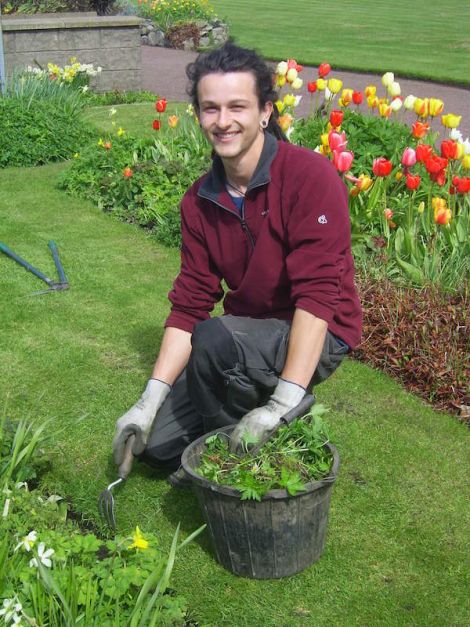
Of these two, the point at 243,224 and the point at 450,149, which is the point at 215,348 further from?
the point at 450,149

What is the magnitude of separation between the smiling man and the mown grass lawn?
380mm

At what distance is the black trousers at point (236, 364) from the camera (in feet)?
10.4

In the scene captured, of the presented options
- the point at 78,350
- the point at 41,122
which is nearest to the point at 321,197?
the point at 78,350

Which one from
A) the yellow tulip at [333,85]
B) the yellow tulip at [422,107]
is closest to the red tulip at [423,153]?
the yellow tulip at [422,107]

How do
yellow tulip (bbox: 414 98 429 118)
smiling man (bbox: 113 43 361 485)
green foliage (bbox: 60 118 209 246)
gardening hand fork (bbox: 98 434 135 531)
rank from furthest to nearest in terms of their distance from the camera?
green foliage (bbox: 60 118 209 246)
yellow tulip (bbox: 414 98 429 118)
gardening hand fork (bbox: 98 434 135 531)
smiling man (bbox: 113 43 361 485)

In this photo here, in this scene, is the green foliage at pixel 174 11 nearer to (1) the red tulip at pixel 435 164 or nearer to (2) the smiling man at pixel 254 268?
(1) the red tulip at pixel 435 164

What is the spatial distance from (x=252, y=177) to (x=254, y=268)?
32 cm

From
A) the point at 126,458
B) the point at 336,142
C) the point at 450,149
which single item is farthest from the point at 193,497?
the point at 450,149

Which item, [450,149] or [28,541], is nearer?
[28,541]

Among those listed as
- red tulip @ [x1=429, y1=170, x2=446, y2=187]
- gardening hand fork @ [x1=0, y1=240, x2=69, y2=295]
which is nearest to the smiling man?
red tulip @ [x1=429, y1=170, x2=446, y2=187]

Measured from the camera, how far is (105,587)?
242 centimetres

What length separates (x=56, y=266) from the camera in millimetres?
5926

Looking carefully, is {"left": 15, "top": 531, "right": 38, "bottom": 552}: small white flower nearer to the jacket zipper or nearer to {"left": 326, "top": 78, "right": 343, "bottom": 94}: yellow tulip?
the jacket zipper

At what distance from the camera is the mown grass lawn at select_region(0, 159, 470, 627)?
296 cm
